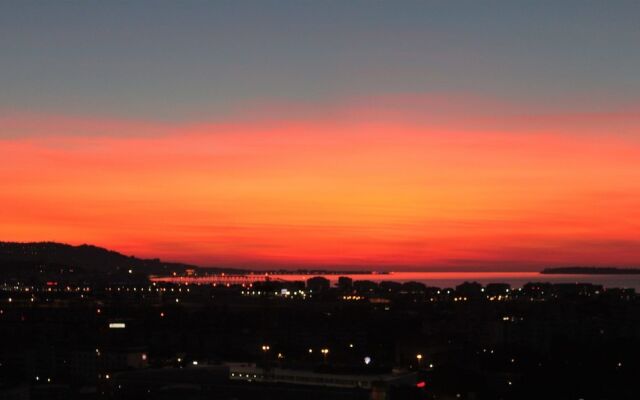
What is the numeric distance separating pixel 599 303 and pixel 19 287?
6398 cm

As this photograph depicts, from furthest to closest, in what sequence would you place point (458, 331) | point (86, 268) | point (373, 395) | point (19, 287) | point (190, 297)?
point (86, 268), point (19, 287), point (190, 297), point (458, 331), point (373, 395)

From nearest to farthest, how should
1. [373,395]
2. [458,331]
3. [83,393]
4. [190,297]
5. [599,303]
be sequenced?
[373,395], [83,393], [458,331], [599,303], [190,297]

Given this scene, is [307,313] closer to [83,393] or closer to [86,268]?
[83,393]

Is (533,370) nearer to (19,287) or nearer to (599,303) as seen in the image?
(599,303)

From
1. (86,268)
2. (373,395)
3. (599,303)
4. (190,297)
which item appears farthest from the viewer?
(86,268)

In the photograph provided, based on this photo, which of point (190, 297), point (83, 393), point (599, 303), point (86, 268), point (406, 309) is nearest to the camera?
point (83, 393)

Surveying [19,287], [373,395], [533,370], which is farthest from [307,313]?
[19,287]

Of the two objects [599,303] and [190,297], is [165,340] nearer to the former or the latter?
[599,303]

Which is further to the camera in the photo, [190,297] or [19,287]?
[19,287]

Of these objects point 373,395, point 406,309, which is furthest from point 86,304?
point 373,395

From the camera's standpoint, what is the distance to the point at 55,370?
102ft

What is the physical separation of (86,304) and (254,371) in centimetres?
4790

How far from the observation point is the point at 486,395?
24.2 meters

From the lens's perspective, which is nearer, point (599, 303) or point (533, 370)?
point (533, 370)
